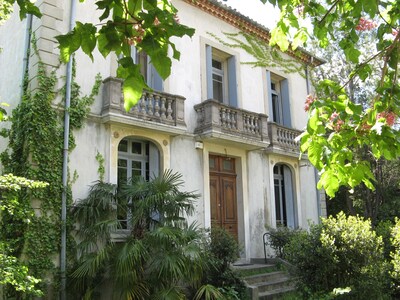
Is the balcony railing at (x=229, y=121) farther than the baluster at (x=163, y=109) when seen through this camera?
Yes

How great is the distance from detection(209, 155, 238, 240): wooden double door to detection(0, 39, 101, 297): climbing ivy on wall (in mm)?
4893

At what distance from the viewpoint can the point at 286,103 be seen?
16422mm

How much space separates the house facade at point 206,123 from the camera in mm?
10109

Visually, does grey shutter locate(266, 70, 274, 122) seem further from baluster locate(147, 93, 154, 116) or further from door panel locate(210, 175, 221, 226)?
baluster locate(147, 93, 154, 116)

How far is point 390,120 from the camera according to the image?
16.6ft

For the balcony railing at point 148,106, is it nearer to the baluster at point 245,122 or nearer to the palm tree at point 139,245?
the palm tree at point 139,245

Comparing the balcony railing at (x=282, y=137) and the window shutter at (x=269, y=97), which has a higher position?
the window shutter at (x=269, y=97)

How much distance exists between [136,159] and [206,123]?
90.1 inches

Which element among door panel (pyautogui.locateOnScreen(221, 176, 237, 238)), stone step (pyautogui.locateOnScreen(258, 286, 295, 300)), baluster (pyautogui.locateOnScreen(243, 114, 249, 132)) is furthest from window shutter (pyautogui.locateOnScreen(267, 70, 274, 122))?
stone step (pyautogui.locateOnScreen(258, 286, 295, 300))

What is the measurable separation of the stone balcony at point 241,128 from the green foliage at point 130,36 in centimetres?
912

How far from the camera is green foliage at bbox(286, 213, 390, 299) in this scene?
27.0 ft

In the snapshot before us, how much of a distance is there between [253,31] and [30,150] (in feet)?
30.7

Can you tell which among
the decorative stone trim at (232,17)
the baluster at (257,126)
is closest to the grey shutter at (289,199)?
the baluster at (257,126)

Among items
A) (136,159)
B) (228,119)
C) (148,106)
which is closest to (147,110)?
(148,106)
